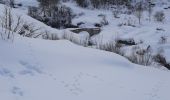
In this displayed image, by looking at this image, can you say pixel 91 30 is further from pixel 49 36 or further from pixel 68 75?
pixel 68 75

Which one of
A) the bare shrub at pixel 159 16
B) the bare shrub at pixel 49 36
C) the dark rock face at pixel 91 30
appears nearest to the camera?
the bare shrub at pixel 49 36

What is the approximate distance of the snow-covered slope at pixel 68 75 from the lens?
5458mm

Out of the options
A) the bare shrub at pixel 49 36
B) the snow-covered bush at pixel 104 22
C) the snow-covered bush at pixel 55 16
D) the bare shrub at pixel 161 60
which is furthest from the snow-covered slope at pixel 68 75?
the snow-covered bush at pixel 55 16

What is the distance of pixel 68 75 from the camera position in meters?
6.25

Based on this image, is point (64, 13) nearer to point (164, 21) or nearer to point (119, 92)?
point (164, 21)

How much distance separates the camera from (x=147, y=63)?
10.6 m

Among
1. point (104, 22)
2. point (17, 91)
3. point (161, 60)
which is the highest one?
point (104, 22)

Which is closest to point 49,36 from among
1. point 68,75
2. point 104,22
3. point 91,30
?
point 68,75

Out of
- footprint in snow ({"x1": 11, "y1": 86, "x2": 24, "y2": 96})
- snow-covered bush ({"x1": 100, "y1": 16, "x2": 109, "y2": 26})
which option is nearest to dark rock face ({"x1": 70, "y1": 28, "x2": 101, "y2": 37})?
snow-covered bush ({"x1": 100, "y1": 16, "x2": 109, "y2": 26})

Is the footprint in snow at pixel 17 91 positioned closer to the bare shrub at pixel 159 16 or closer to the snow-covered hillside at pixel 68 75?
the snow-covered hillside at pixel 68 75

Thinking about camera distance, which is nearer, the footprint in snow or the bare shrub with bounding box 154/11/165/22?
the footprint in snow

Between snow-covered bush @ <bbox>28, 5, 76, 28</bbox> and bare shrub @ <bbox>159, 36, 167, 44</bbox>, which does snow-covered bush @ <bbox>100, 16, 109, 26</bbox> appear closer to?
snow-covered bush @ <bbox>28, 5, 76, 28</bbox>

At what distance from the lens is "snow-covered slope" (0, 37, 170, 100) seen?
5458 mm

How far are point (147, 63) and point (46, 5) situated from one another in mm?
9347
